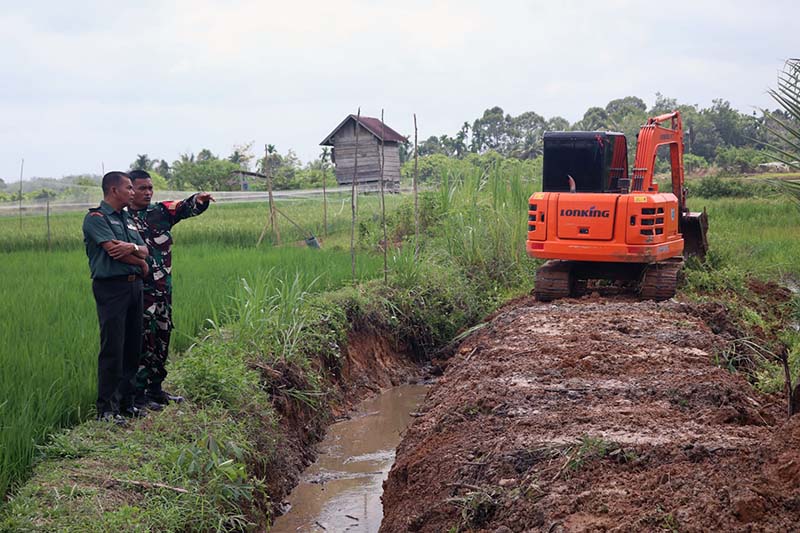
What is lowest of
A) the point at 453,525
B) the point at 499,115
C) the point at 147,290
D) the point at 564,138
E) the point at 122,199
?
the point at 453,525

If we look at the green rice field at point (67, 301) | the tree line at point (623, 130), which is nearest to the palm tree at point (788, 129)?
the green rice field at point (67, 301)

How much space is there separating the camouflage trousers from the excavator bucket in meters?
8.80

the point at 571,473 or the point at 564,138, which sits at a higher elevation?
the point at 564,138

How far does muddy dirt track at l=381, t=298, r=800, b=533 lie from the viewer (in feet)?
12.2

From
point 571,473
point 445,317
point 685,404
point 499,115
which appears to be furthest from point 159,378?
point 499,115

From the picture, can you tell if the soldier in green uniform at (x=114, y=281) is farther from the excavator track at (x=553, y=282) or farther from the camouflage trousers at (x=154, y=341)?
the excavator track at (x=553, y=282)

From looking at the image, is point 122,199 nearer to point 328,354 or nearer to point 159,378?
point 159,378

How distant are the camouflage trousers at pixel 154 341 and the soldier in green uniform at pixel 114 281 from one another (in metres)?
0.30

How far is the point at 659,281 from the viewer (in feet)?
34.0

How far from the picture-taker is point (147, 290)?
6.19 m

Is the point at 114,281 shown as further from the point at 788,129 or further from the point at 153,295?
the point at 788,129

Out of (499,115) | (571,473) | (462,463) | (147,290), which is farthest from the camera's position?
(499,115)

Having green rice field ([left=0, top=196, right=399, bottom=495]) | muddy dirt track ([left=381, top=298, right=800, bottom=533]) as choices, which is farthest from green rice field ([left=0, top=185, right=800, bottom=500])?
muddy dirt track ([left=381, top=298, right=800, bottom=533])

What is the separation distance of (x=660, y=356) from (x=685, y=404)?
151 centimetres
